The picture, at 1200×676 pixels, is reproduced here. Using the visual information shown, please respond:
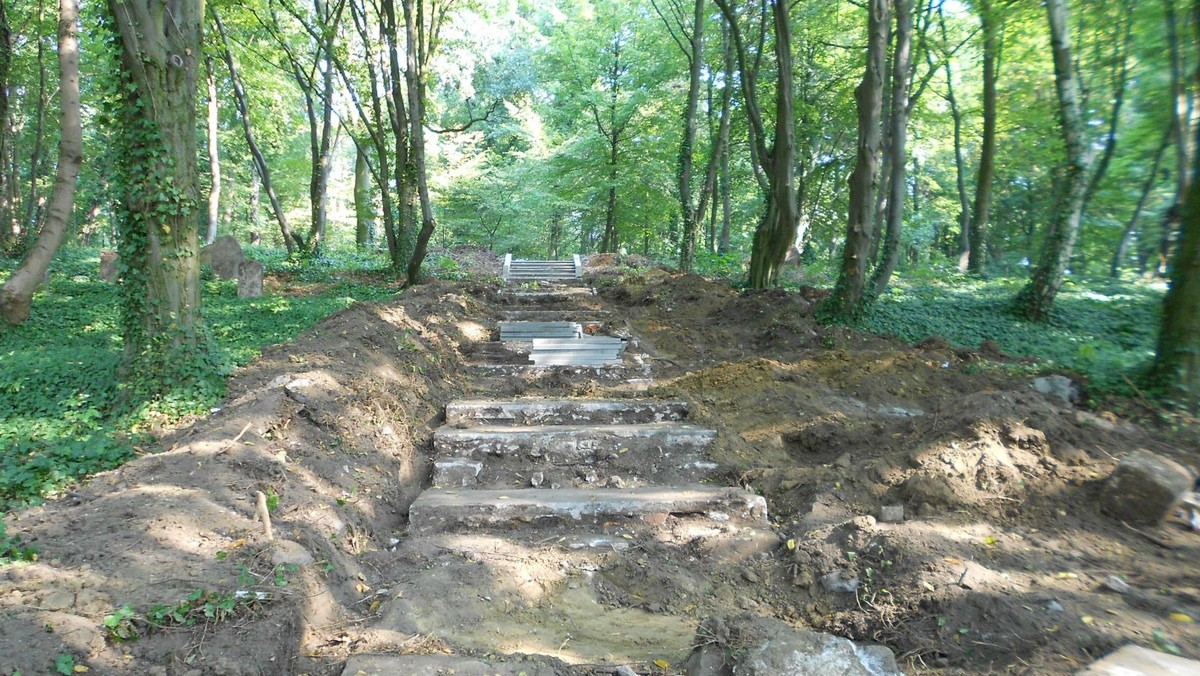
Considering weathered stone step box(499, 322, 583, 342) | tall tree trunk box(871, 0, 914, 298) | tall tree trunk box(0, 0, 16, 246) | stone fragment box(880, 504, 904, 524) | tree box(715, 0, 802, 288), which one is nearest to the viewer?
stone fragment box(880, 504, 904, 524)

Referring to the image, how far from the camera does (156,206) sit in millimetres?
4883

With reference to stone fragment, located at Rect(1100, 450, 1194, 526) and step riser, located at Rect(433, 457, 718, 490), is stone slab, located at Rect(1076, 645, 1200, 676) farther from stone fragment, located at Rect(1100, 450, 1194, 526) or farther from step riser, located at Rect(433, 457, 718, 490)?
step riser, located at Rect(433, 457, 718, 490)

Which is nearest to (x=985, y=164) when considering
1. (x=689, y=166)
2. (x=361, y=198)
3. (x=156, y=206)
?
(x=689, y=166)

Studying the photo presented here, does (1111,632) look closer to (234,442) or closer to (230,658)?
(230,658)

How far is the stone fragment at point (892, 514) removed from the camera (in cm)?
405

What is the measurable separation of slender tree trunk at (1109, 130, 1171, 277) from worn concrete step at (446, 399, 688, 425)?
13014 millimetres

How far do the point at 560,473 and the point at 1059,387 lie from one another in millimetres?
4476

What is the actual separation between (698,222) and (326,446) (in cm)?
1222

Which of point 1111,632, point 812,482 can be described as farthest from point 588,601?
point 1111,632

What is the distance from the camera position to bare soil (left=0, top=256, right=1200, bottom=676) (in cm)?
274

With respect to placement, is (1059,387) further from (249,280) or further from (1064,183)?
(249,280)

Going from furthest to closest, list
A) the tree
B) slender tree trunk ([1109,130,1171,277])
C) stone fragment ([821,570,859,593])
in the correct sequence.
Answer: slender tree trunk ([1109,130,1171,277]), the tree, stone fragment ([821,570,859,593])

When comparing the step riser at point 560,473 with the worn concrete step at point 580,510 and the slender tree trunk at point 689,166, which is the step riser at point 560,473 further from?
the slender tree trunk at point 689,166

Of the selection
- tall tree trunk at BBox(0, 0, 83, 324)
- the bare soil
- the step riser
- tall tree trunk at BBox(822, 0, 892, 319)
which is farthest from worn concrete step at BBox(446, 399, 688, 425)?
tall tree trunk at BBox(0, 0, 83, 324)
